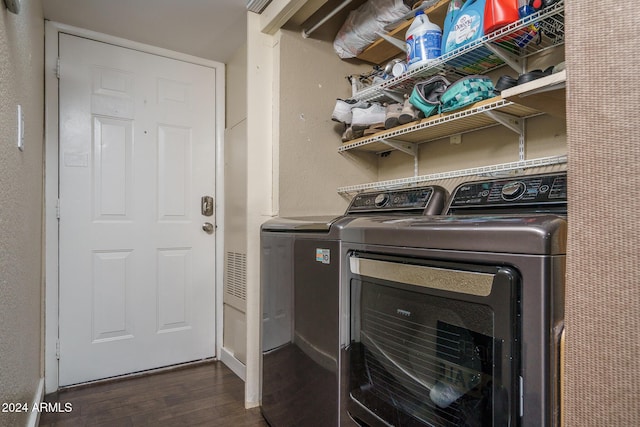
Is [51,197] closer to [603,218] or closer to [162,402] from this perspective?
[162,402]

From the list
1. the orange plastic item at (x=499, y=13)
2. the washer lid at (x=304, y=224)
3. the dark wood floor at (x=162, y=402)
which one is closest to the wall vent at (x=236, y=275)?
the dark wood floor at (x=162, y=402)

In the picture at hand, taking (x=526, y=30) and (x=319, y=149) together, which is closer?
(x=526, y=30)

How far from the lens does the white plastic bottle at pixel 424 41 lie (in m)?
1.45

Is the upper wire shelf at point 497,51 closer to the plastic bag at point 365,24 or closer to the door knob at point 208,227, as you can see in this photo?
the plastic bag at point 365,24

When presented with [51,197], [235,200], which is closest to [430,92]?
[235,200]

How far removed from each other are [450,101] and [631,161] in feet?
3.09

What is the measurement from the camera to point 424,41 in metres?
1.46

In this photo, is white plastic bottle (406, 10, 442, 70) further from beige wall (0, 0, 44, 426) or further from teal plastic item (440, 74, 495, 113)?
beige wall (0, 0, 44, 426)

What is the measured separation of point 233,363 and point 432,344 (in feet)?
5.90

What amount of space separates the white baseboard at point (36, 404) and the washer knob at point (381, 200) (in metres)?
1.76

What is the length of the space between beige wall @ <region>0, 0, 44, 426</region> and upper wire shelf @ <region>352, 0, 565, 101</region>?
137cm

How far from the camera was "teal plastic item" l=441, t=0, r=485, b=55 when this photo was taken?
1.27m

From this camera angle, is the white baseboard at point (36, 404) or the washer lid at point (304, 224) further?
the white baseboard at point (36, 404)

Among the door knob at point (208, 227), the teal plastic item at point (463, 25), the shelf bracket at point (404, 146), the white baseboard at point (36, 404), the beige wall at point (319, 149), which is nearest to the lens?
the teal plastic item at point (463, 25)
